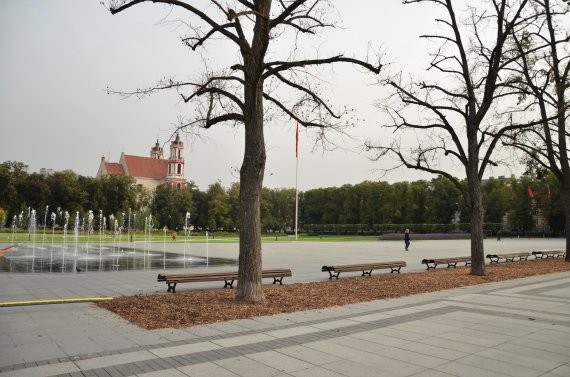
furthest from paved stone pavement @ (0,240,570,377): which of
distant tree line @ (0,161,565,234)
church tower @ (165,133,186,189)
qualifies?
church tower @ (165,133,186,189)

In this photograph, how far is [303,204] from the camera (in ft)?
344

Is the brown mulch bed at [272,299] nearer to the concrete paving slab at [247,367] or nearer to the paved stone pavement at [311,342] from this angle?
the paved stone pavement at [311,342]

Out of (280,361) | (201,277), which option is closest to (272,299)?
(201,277)

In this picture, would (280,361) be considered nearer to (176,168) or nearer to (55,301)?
(55,301)

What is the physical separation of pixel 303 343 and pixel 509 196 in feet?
262

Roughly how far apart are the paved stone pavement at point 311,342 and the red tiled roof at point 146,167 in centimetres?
11193

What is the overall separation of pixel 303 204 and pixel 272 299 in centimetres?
9477

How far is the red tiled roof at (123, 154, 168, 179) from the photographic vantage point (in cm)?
11700

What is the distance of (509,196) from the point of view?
A: 76812mm

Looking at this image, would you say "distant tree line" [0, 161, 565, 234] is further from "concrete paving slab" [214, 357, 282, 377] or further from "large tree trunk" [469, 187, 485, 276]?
"concrete paving slab" [214, 357, 282, 377]

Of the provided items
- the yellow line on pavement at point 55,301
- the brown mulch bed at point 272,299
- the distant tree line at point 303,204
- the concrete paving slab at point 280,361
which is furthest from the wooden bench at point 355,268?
the distant tree line at point 303,204

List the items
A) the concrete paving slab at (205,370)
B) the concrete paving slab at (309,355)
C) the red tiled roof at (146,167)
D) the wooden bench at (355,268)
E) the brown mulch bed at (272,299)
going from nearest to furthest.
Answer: the concrete paving slab at (205,370) < the concrete paving slab at (309,355) < the brown mulch bed at (272,299) < the wooden bench at (355,268) < the red tiled roof at (146,167)

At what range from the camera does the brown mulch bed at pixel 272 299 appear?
26.7ft

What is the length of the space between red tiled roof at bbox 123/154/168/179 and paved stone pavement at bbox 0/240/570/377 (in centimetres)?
11193
